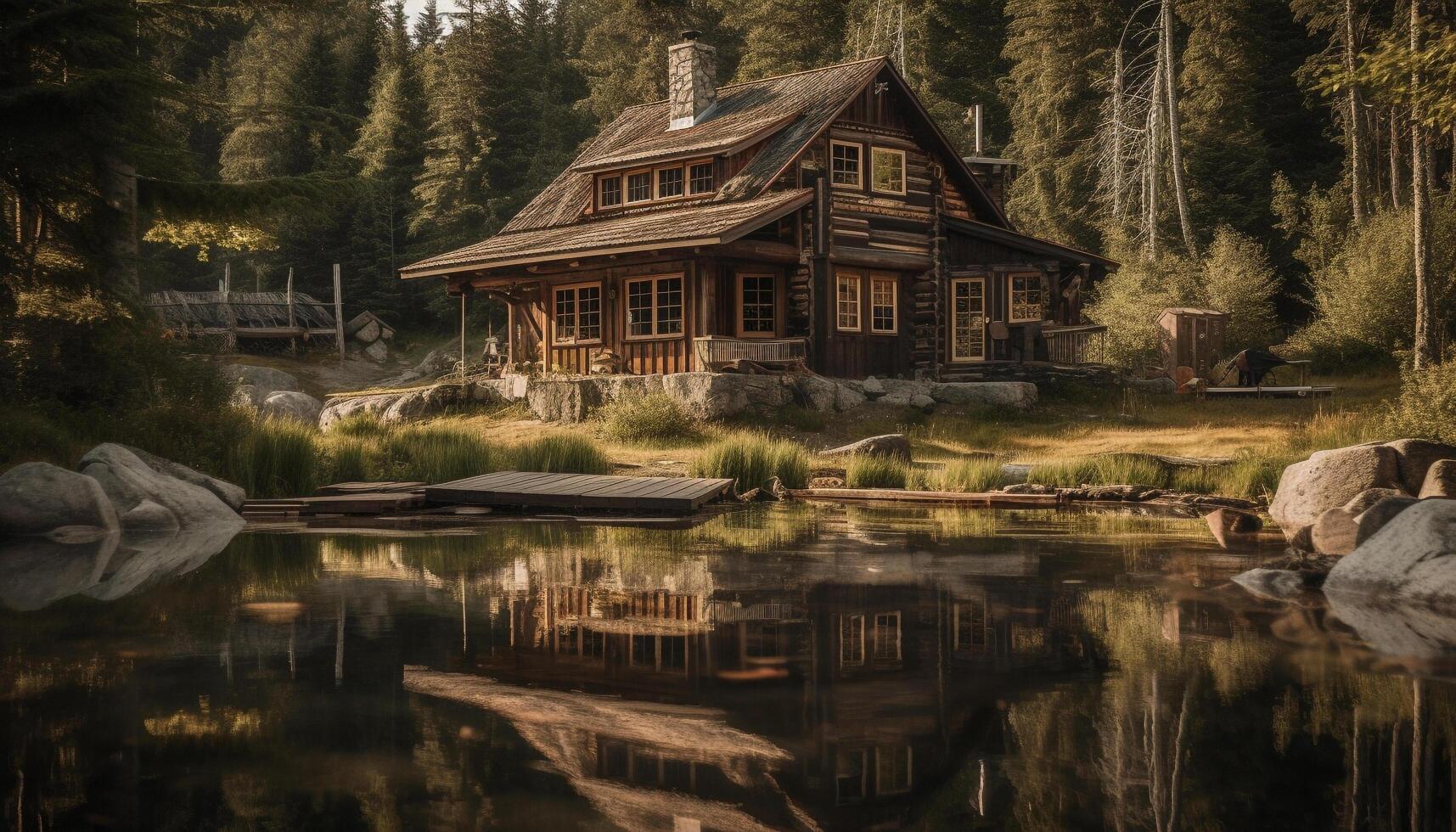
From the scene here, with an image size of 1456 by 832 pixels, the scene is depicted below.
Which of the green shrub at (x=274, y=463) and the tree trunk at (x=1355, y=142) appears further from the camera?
the tree trunk at (x=1355, y=142)

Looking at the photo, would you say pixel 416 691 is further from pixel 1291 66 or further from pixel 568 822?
pixel 1291 66

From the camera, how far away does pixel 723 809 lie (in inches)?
140

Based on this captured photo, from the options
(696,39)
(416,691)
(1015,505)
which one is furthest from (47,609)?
(696,39)

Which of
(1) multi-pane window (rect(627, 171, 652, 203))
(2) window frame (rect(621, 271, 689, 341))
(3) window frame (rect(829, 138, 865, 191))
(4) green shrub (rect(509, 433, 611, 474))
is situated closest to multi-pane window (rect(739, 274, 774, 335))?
(2) window frame (rect(621, 271, 689, 341))

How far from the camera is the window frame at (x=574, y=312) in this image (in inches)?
1084

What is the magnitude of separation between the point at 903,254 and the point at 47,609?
22615 millimetres

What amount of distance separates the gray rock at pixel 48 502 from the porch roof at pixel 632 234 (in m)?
13.9

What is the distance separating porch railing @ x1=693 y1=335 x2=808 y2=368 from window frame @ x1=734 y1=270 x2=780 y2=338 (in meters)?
0.78

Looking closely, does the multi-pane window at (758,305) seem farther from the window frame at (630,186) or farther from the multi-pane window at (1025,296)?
the multi-pane window at (1025,296)

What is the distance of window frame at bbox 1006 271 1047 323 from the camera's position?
28.4 meters

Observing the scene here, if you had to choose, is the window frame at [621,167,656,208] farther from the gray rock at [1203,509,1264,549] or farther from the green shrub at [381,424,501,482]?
the gray rock at [1203,509,1264,549]

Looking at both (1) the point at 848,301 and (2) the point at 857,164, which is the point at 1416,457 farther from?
(2) the point at 857,164

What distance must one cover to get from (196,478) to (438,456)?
3474mm

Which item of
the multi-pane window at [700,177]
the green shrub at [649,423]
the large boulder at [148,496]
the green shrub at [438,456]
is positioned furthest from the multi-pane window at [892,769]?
the multi-pane window at [700,177]
